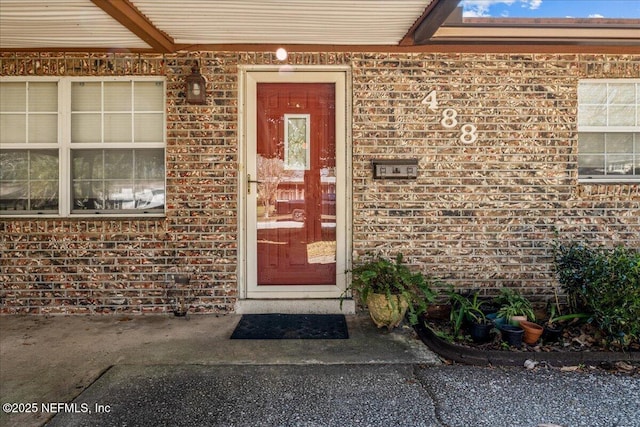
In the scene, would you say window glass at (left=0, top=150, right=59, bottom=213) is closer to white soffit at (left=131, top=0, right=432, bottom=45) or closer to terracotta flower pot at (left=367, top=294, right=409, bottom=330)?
white soffit at (left=131, top=0, right=432, bottom=45)

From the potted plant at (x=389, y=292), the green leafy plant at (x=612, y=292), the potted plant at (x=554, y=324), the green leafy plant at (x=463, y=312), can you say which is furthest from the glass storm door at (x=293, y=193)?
the green leafy plant at (x=612, y=292)

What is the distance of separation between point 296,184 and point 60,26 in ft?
8.42

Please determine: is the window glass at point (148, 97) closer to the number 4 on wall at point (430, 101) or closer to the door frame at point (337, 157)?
the door frame at point (337, 157)

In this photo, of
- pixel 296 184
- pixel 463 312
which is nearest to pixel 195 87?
pixel 296 184

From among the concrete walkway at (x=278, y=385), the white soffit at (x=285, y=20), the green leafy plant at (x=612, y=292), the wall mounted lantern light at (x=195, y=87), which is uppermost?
the white soffit at (x=285, y=20)

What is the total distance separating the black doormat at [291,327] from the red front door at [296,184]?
1.32ft

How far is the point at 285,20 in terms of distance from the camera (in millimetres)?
3592

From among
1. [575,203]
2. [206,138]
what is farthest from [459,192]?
[206,138]

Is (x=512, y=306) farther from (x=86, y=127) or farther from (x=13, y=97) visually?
(x=13, y=97)

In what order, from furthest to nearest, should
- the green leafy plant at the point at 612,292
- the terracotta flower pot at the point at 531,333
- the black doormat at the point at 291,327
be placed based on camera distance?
the black doormat at the point at 291,327 < the terracotta flower pot at the point at 531,333 < the green leafy plant at the point at 612,292

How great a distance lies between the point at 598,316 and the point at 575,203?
4.59ft

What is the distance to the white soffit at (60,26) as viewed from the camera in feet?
10.7

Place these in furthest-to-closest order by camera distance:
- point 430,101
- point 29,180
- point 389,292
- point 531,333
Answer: point 29,180 < point 430,101 < point 389,292 < point 531,333

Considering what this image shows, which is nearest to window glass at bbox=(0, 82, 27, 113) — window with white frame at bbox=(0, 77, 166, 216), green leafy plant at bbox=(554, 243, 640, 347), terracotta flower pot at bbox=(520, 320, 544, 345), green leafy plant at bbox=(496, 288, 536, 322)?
window with white frame at bbox=(0, 77, 166, 216)
